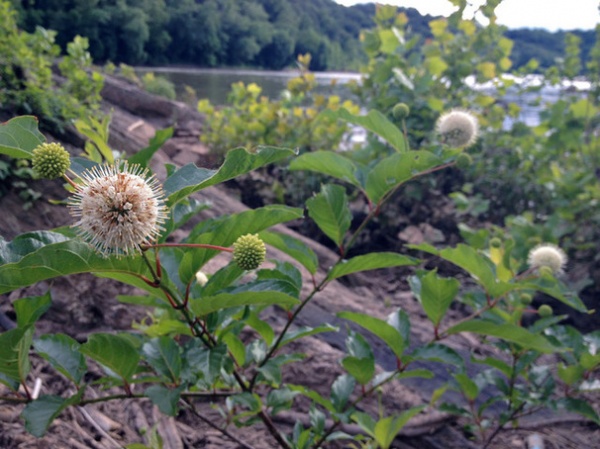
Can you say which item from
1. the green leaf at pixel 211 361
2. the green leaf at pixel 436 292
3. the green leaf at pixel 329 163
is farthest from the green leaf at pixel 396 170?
the green leaf at pixel 211 361

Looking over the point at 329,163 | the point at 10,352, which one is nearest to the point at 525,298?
the point at 329,163

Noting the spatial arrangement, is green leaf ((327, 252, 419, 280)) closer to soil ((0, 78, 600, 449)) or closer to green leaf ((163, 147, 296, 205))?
green leaf ((163, 147, 296, 205))

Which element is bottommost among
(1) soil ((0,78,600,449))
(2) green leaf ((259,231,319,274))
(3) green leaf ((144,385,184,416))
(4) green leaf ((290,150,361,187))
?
(1) soil ((0,78,600,449))

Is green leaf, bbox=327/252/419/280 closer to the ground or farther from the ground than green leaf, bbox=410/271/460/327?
farther from the ground

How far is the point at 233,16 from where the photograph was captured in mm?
3326

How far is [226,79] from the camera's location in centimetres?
477

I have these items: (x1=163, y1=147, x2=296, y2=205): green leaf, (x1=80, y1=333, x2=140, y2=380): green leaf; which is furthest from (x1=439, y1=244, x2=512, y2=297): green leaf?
(x1=80, y1=333, x2=140, y2=380): green leaf

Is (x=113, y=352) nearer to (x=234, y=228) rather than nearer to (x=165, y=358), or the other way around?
(x=165, y=358)

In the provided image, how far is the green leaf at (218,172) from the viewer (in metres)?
0.96

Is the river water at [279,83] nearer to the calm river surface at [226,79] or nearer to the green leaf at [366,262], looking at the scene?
the calm river surface at [226,79]

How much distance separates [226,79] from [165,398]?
4.02 m

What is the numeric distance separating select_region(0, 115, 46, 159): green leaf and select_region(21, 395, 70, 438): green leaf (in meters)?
0.61

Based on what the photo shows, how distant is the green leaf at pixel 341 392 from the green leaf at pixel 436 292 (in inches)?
14.5

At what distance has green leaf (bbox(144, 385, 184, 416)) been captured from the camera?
3.95 ft
